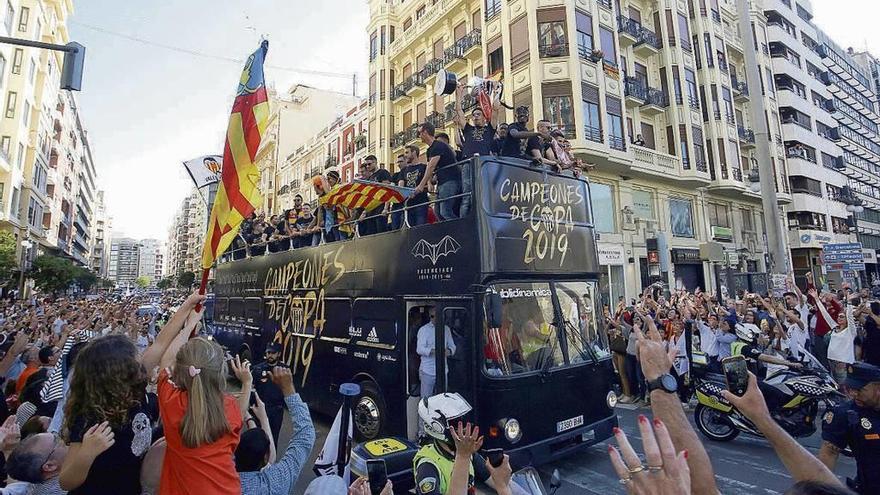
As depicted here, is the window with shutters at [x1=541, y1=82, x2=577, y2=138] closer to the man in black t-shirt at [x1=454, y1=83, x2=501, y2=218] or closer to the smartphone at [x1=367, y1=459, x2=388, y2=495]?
the man in black t-shirt at [x1=454, y1=83, x2=501, y2=218]

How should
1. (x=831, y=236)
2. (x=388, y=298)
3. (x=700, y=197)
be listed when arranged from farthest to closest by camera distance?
1. (x=831, y=236)
2. (x=700, y=197)
3. (x=388, y=298)

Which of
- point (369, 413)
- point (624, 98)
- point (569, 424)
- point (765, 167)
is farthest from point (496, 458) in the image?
point (624, 98)

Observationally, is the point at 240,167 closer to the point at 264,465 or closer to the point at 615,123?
the point at 264,465

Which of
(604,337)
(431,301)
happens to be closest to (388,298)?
(431,301)

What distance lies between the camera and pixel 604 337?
6305 mm

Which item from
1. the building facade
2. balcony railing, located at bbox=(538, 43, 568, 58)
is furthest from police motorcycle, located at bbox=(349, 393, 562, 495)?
the building facade

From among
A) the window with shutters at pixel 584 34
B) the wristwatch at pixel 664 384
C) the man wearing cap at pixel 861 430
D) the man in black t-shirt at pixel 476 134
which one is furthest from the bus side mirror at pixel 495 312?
the window with shutters at pixel 584 34

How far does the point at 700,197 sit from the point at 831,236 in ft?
71.2

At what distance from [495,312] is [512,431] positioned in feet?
4.35

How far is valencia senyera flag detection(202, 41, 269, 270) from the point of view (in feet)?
12.7

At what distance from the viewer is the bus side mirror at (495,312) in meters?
5.18

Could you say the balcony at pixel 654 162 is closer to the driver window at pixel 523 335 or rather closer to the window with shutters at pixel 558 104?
the window with shutters at pixel 558 104

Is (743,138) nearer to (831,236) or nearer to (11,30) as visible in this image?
(831,236)

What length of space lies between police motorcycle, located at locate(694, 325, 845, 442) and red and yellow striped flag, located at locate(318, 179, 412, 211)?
5440mm
